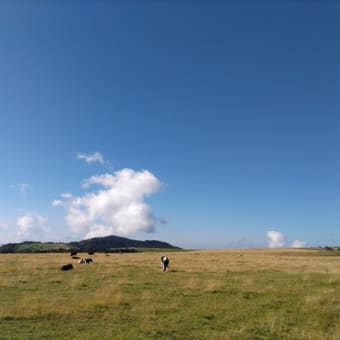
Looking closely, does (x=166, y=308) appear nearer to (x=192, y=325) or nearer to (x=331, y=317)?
(x=192, y=325)

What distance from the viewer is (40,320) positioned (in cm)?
1463

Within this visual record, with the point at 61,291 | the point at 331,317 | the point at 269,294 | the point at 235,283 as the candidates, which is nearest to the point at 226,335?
the point at 331,317

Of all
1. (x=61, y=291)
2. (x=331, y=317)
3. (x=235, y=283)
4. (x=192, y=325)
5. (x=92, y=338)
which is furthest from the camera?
(x=235, y=283)

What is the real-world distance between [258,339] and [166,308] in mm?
5260

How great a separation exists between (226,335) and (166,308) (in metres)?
4.63

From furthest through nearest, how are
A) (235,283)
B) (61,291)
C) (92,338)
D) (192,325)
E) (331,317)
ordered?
(235,283) < (61,291) < (331,317) < (192,325) < (92,338)

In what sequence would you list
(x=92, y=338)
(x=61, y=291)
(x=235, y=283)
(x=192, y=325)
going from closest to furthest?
(x=92, y=338), (x=192, y=325), (x=61, y=291), (x=235, y=283)

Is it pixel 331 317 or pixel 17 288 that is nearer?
pixel 331 317

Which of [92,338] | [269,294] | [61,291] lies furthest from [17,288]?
[269,294]

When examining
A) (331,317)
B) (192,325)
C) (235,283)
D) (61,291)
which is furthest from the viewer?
(235,283)

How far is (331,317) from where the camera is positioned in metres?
16.2

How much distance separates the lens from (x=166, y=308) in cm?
1702

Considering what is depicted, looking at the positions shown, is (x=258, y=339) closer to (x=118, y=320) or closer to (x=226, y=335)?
(x=226, y=335)

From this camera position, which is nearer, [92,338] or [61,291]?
[92,338]
